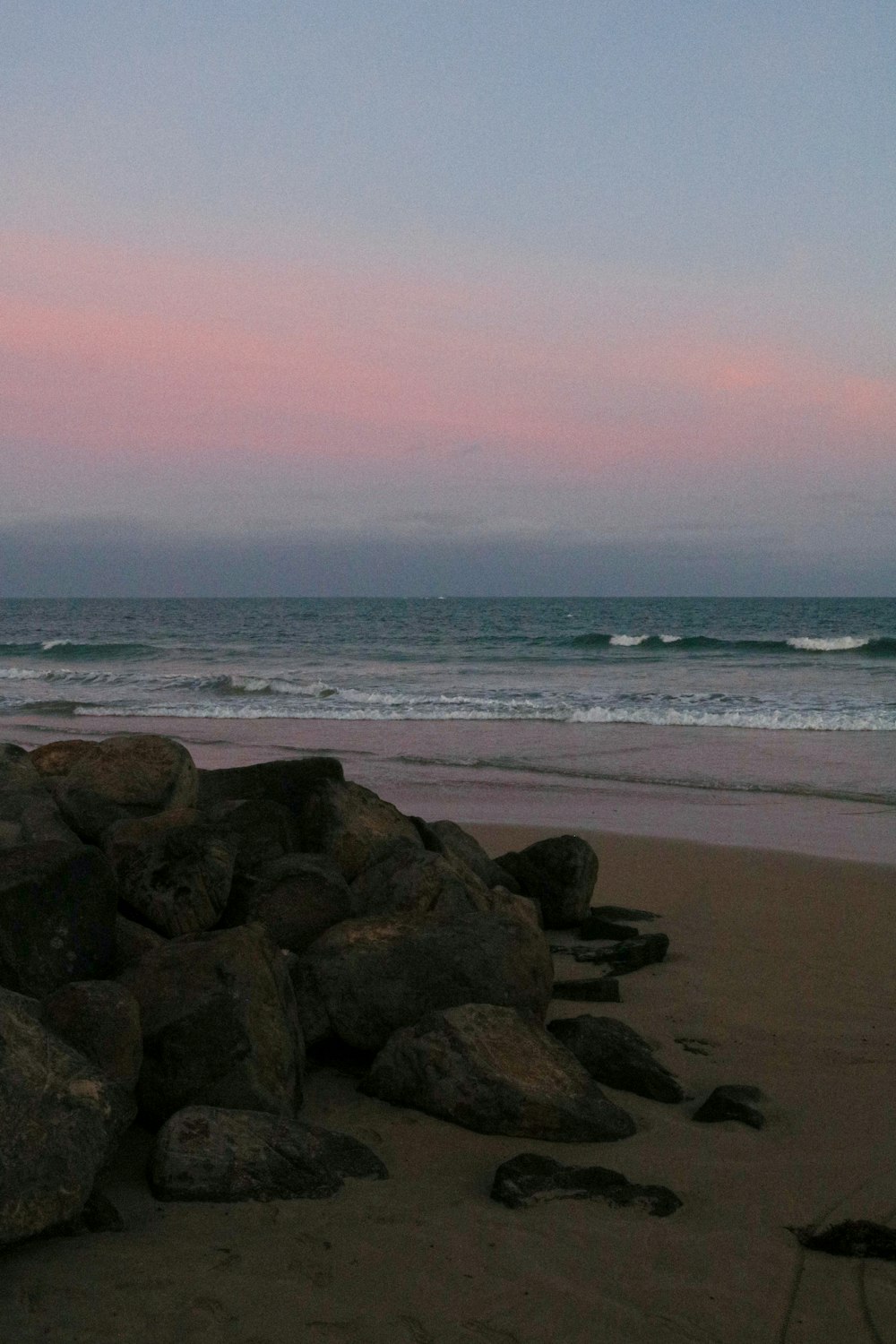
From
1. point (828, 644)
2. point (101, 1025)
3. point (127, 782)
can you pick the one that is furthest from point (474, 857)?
point (828, 644)

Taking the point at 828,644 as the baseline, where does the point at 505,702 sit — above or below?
below

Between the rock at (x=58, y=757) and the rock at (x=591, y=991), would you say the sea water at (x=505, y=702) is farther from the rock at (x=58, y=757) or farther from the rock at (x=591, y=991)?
the rock at (x=591, y=991)

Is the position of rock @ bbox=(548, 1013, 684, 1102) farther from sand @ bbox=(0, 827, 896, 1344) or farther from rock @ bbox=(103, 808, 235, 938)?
rock @ bbox=(103, 808, 235, 938)

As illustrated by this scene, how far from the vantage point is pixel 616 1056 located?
4.96 m

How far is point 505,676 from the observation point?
108 feet

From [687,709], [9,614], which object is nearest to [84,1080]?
[687,709]

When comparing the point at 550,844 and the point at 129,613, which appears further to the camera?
the point at 129,613

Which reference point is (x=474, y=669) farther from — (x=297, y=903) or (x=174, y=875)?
(x=174, y=875)

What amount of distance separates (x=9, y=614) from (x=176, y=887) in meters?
89.5

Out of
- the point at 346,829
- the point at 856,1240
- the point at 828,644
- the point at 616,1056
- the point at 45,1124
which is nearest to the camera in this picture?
the point at 45,1124

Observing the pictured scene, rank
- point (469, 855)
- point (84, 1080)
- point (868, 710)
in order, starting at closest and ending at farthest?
point (84, 1080), point (469, 855), point (868, 710)

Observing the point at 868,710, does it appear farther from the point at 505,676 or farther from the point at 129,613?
the point at 129,613

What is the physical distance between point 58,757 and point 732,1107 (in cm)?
508

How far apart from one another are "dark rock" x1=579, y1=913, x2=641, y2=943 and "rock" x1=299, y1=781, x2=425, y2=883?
125cm
